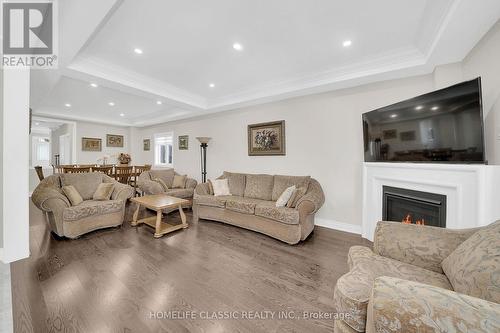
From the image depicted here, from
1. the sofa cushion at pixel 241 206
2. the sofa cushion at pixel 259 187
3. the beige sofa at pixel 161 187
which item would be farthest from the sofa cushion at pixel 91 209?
the sofa cushion at pixel 259 187

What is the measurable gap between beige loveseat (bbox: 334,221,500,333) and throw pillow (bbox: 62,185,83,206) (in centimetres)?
385

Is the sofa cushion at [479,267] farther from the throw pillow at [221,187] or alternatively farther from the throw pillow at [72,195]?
the throw pillow at [72,195]

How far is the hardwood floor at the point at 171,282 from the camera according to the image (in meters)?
1.44

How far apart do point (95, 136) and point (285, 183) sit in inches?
278

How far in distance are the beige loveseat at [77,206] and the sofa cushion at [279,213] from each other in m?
2.36

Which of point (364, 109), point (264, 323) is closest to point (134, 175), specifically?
point (264, 323)

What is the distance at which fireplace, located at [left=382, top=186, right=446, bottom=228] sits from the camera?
2.07 m

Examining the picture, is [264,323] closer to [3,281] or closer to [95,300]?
[95,300]

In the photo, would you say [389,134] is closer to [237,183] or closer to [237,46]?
[237,46]

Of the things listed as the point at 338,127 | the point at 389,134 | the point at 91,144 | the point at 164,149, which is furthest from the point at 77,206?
the point at 91,144

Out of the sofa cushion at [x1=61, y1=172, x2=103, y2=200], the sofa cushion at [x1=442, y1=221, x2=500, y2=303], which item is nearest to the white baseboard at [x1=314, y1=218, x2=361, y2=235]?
the sofa cushion at [x1=442, y1=221, x2=500, y2=303]

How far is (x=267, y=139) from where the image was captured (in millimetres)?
4211

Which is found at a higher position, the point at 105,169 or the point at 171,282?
the point at 105,169

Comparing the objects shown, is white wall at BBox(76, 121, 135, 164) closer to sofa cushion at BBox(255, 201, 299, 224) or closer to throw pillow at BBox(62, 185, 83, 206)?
throw pillow at BBox(62, 185, 83, 206)
